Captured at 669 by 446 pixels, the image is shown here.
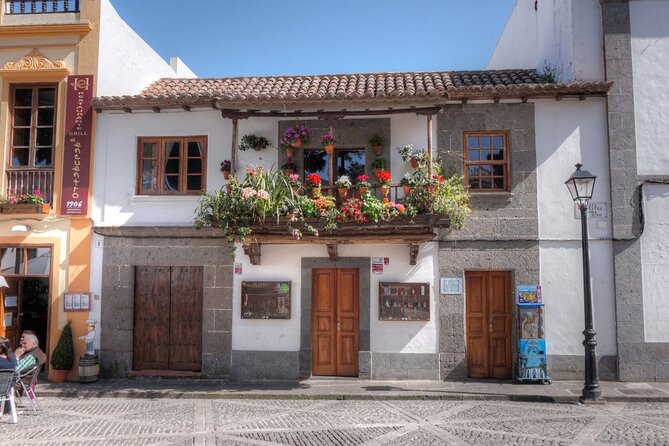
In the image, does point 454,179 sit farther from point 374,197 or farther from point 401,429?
point 401,429

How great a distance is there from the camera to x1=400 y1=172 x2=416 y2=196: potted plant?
974cm

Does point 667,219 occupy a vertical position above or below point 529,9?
below

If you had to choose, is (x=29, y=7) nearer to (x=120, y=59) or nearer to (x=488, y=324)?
(x=120, y=59)

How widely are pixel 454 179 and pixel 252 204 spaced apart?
3.88 metres

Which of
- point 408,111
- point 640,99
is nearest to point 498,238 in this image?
point 408,111

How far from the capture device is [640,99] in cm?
1048

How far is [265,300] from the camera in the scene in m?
10.6

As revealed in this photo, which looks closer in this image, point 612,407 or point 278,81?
point 612,407

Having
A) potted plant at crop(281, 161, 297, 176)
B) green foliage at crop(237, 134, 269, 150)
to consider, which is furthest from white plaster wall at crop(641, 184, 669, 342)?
green foliage at crop(237, 134, 269, 150)

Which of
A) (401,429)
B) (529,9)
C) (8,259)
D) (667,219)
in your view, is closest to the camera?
(401,429)

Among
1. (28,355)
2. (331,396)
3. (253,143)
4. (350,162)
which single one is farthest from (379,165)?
(28,355)

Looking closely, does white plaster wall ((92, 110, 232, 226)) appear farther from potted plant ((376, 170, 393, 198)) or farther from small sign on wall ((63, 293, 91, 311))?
potted plant ((376, 170, 393, 198))

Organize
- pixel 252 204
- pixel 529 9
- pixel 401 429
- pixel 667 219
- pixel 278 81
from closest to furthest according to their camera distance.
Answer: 1. pixel 401 429
2. pixel 252 204
3. pixel 667 219
4. pixel 278 81
5. pixel 529 9

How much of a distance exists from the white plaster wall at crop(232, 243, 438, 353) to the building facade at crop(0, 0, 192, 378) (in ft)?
10.3
